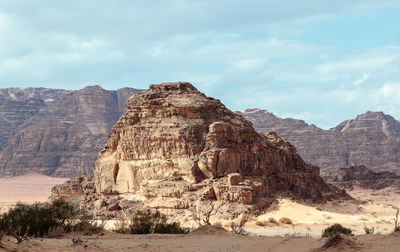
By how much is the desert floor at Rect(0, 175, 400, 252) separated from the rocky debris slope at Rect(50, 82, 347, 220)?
2676 mm

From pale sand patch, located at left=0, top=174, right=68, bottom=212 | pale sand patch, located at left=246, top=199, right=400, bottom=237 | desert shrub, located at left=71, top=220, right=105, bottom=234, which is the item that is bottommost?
pale sand patch, located at left=0, top=174, right=68, bottom=212

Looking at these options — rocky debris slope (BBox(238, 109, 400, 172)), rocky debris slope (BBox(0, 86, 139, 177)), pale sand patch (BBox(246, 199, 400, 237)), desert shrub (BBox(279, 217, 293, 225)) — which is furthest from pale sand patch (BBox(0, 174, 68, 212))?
desert shrub (BBox(279, 217, 293, 225))

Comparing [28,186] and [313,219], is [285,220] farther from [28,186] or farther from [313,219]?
[28,186]

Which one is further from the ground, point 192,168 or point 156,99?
point 156,99

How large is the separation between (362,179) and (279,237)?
7132cm

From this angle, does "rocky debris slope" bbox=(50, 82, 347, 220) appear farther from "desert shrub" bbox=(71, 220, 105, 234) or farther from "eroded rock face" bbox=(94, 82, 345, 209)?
"desert shrub" bbox=(71, 220, 105, 234)

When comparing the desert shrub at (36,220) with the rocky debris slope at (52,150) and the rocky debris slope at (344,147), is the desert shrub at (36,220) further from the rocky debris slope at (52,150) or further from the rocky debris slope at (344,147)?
the rocky debris slope at (344,147)

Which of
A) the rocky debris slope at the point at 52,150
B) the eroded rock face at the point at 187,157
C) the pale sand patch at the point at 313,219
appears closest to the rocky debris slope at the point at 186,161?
the eroded rock face at the point at 187,157

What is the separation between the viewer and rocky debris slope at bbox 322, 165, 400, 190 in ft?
268

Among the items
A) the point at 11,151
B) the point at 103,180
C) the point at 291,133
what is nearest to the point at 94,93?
the point at 11,151

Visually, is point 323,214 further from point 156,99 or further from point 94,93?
point 94,93

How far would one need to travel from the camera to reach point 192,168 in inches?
1507

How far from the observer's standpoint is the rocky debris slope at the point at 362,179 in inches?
3216

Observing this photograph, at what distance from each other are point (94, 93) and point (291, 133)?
74.3 metres
